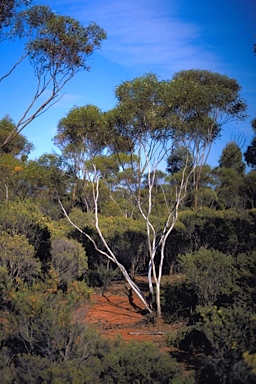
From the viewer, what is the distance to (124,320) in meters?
11.9

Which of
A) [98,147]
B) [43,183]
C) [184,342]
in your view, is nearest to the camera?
[184,342]

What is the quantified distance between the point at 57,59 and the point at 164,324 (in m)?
6.93

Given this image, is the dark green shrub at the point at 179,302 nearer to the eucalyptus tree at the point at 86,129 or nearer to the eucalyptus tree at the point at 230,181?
the eucalyptus tree at the point at 86,129

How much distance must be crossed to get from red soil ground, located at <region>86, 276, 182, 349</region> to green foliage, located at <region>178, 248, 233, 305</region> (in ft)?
3.37

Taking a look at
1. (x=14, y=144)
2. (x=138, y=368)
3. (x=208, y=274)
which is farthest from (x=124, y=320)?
(x=14, y=144)

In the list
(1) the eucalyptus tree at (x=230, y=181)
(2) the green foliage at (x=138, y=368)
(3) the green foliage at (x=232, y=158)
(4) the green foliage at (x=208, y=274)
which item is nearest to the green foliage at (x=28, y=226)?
(4) the green foliage at (x=208, y=274)

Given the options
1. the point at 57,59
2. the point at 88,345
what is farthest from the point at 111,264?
the point at 88,345

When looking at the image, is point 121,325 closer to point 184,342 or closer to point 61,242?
point 184,342

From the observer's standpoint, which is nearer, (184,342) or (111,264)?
(184,342)

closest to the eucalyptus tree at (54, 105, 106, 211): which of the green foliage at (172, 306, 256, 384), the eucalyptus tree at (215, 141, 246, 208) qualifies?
the green foliage at (172, 306, 256, 384)

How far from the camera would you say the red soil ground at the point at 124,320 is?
Result: 9.96 metres

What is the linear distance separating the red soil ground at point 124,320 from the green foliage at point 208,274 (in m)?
1.03

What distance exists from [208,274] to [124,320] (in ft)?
9.30

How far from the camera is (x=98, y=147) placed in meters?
13.8
